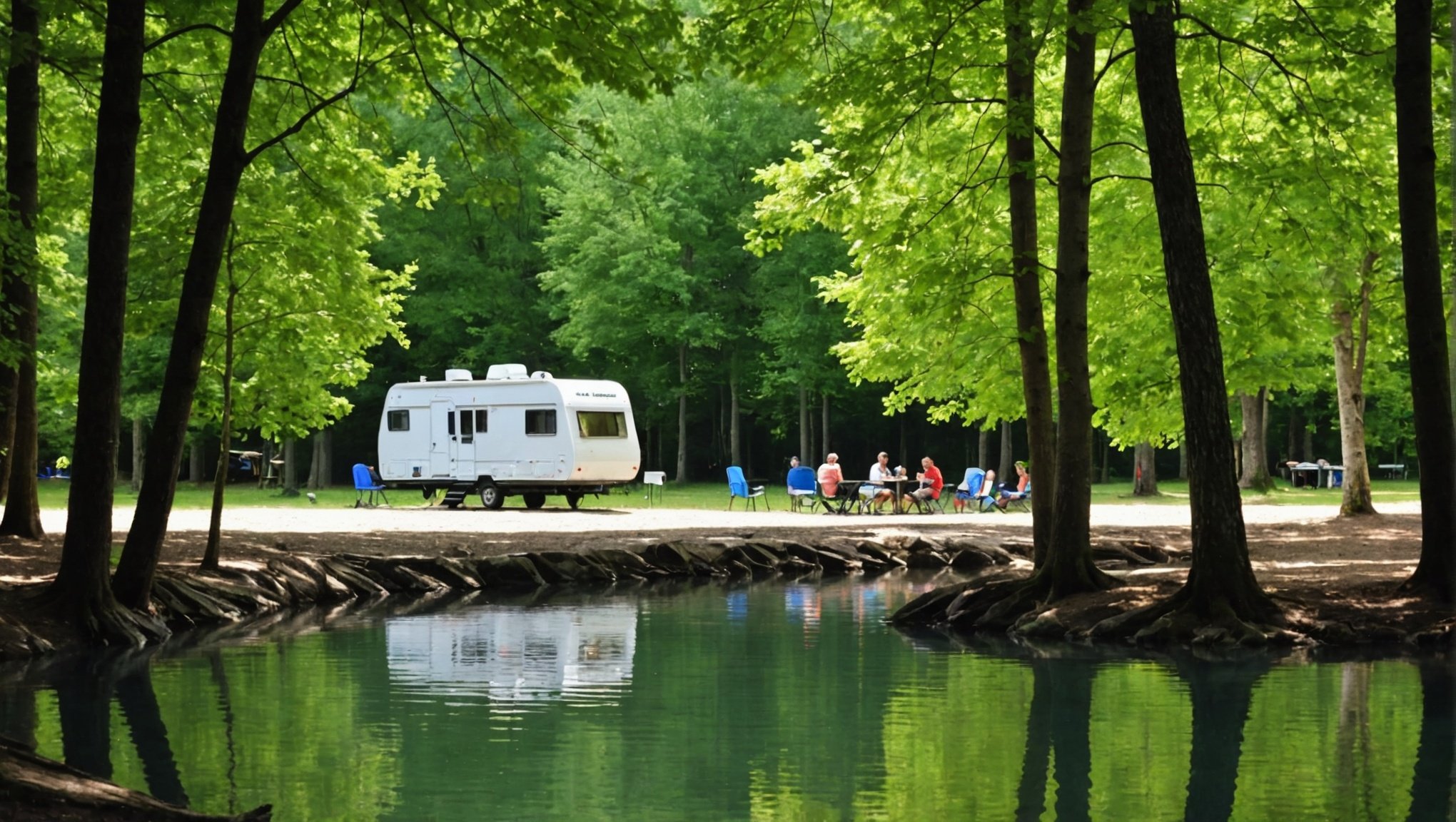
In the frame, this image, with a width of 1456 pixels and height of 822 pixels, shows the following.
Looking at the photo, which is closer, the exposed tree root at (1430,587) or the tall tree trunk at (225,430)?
the exposed tree root at (1430,587)

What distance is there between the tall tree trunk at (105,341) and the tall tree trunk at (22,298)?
272 centimetres

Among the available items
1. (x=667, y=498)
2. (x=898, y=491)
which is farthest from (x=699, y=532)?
(x=667, y=498)

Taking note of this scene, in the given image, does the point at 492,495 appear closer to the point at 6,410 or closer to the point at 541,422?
the point at 541,422

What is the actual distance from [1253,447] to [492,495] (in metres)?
16.8

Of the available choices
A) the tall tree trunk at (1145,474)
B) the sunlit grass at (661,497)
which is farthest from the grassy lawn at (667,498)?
the tall tree trunk at (1145,474)

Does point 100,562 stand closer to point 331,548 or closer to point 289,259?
point 289,259

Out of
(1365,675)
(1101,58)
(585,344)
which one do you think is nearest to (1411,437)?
(585,344)

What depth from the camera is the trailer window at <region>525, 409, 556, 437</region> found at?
30.6m

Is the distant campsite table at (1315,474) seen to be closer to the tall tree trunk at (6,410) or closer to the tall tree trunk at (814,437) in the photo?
the tall tree trunk at (814,437)

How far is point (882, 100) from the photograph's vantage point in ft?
40.9

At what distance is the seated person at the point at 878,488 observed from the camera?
2883 centimetres

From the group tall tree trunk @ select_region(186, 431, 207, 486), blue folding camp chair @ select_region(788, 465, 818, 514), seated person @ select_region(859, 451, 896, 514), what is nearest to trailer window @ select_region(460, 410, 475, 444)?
blue folding camp chair @ select_region(788, 465, 818, 514)

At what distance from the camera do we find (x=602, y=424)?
31.4m

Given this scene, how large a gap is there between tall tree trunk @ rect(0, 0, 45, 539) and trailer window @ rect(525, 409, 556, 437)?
13.7 m
